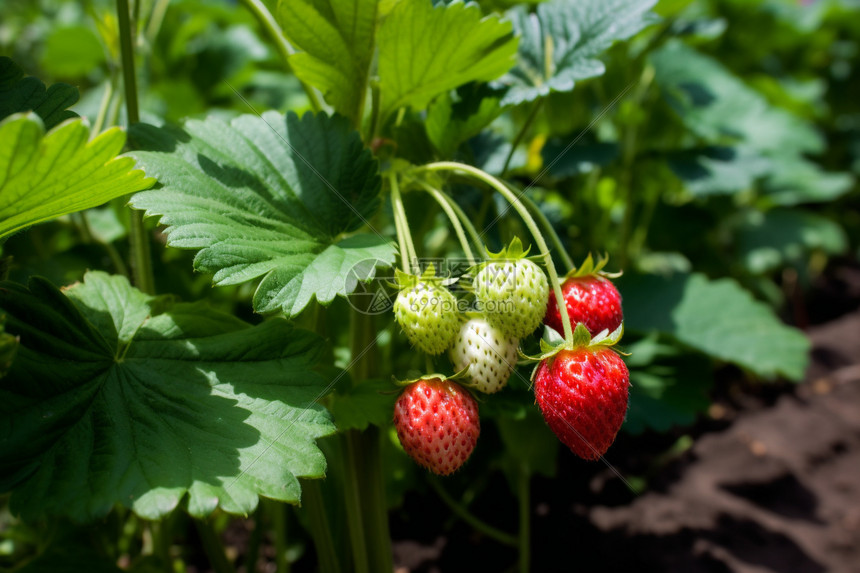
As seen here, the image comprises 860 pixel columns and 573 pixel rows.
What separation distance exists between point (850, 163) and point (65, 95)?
2.77m

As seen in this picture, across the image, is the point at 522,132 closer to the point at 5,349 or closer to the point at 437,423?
the point at 437,423

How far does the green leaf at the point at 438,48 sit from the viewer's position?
739 mm

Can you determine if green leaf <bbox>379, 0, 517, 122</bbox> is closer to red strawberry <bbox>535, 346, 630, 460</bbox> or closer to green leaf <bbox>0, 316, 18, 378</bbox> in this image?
red strawberry <bbox>535, 346, 630, 460</bbox>

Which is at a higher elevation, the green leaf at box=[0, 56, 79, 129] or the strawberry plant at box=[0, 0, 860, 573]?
the green leaf at box=[0, 56, 79, 129]

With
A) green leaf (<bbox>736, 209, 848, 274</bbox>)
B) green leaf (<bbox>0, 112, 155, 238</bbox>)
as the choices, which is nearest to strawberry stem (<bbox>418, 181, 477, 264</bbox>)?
green leaf (<bbox>0, 112, 155, 238</bbox>)

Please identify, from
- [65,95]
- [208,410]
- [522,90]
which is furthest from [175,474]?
[522,90]

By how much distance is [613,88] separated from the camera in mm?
1515

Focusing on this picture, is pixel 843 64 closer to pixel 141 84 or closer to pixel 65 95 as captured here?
pixel 141 84

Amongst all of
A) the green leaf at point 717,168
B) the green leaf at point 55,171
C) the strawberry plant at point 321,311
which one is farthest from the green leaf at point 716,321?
the green leaf at point 55,171

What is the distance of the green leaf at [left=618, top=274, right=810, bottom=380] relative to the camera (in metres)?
1.18

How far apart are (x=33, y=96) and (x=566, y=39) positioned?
68cm

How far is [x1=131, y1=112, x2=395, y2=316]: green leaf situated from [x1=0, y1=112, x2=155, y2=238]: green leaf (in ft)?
0.16

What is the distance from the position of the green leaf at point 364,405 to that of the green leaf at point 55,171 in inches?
12.5

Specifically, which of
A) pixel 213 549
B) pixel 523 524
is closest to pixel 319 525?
pixel 213 549
